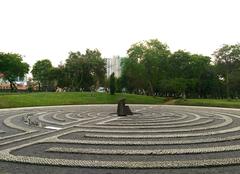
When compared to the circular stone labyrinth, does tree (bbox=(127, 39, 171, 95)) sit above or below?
above

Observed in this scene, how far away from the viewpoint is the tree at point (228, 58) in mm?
52969

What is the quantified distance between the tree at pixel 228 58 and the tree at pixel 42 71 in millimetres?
51132

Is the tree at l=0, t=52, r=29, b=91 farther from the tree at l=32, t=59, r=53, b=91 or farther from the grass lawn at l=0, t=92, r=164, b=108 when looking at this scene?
the grass lawn at l=0, t=92, r=164, b=108

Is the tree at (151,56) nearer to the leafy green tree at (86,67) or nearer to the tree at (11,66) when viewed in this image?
the leafy green tree at (86,67)

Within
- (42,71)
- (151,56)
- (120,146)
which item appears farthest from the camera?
(42,71)

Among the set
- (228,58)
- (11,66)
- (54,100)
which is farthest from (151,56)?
(11,66)

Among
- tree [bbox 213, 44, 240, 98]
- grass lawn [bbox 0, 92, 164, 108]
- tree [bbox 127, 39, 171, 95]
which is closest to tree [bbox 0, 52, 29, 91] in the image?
grass lawn [bbox 0, 92, 164, 108]

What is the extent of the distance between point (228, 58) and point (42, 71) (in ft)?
184

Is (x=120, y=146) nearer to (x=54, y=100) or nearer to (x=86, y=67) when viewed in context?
(x=54, y=100)

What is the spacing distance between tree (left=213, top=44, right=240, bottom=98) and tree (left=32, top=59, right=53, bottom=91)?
5113 cm

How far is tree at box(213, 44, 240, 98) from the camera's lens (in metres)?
53.0

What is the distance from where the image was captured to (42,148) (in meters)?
13.0

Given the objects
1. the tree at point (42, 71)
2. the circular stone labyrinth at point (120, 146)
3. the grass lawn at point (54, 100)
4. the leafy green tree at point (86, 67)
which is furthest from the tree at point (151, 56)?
the tree at point (42, 71)

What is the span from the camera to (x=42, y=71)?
91.9 m
